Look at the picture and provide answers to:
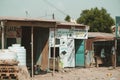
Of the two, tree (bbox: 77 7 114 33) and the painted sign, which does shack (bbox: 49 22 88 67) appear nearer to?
the painted sign

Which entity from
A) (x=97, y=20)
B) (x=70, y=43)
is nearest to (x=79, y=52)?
(x=70, y=43)

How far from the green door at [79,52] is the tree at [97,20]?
24.5 meters

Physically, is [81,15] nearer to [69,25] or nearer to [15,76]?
[69,25]

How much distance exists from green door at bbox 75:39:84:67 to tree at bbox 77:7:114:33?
24498 mm

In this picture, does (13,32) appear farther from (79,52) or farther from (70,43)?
(79,52)

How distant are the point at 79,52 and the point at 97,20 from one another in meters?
26.3

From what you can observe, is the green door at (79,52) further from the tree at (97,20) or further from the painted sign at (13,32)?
the tree at (97,20)

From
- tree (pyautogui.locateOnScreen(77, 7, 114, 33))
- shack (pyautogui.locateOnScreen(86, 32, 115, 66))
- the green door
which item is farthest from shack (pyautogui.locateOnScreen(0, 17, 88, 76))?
tree (pyautogui.locateOnScreen(77, 7, 114, 33))

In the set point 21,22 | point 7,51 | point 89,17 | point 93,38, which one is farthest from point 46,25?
point 89,17

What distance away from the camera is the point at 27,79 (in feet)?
57.8

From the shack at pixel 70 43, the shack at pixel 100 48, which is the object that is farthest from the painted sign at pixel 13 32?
the shack at pixel 100 48

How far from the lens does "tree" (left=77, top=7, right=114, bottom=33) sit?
5253 cm

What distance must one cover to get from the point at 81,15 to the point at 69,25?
98.6ft

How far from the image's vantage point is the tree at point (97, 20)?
5253 cm
